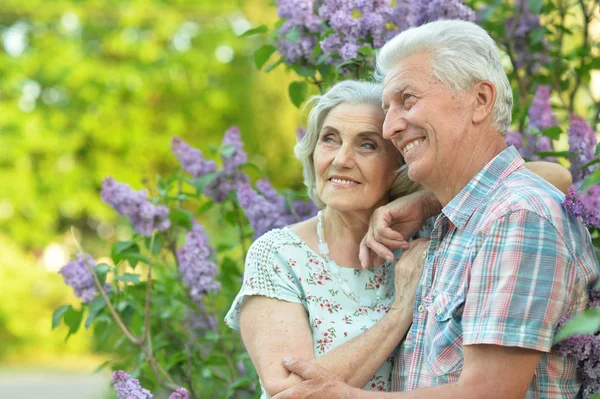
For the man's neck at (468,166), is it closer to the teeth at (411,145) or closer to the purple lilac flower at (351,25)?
the teeth at (411,145)

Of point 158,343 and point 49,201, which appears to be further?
point 49,201

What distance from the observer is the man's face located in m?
2.15

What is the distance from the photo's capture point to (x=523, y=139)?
329 cm

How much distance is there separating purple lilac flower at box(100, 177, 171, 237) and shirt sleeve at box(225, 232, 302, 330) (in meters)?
0.69

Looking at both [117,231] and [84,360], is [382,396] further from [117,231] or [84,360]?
[117,231]

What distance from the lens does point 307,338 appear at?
94.7 inches

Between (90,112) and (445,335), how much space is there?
36.6 ft

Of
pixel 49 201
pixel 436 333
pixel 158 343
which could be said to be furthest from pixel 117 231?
pixel 436 333

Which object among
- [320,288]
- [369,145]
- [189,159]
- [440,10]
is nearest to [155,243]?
[189,159]

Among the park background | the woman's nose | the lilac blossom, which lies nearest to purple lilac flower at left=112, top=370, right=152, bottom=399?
the woman's nose

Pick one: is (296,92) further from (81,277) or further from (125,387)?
(125,387)

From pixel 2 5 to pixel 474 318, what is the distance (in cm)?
1211

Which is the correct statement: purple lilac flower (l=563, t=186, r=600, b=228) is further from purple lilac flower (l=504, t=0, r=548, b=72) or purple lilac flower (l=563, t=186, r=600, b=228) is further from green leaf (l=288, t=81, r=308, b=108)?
purple lilac flower (l=504, t=0, r=548, b=72)

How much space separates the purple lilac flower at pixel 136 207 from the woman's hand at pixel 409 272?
3.51 ft
